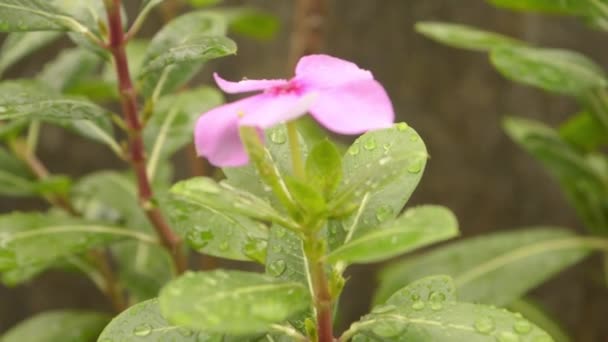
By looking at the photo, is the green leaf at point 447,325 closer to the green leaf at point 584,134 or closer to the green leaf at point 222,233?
the green leaf at point 222,233

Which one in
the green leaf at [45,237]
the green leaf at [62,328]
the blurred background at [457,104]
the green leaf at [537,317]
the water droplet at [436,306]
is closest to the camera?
the water droplet at [436,306]

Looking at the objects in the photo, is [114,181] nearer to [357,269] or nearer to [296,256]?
[296,256]

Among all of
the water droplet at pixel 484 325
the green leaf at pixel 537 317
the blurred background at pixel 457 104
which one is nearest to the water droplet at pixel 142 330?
the water droplet at pixel 484 325

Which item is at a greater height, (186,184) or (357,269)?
(186,184)

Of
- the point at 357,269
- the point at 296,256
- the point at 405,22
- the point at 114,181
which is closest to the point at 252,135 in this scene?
the point at 296,256

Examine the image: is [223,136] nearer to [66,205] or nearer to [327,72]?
[327,72]

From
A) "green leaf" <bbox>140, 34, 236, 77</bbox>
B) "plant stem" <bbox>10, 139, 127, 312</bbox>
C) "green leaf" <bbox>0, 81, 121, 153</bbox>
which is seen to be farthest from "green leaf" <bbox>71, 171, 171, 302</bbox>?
"green leaf" <bbox>140, 34, 236, 77</bbox>
